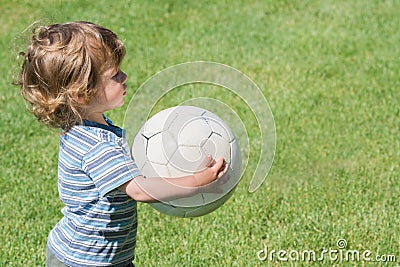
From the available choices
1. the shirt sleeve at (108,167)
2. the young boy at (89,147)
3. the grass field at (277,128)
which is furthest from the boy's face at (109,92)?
the grass field at (277,128)

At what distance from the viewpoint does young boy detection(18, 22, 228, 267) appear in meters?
2.92

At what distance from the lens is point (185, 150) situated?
123 inches

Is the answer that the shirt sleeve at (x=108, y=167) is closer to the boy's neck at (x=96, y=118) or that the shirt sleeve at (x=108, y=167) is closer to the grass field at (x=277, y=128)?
the boy's neck at (x=96, y=118)

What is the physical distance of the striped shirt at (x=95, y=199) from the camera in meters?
2.90

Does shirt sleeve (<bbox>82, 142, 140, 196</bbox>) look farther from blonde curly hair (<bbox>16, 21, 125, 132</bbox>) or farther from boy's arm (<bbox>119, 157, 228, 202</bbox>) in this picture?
blonde curly hair (<bbox>16, 21, 125, 132</bbox>)

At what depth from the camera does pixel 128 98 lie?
21.4 feet

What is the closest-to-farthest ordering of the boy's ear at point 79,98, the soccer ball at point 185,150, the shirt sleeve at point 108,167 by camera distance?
the shirt sleeve at point 108,167 < the boy's ear at point 79,98 < the soccer ball at point 185,150

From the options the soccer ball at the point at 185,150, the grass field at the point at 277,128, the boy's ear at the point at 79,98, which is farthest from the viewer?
the grass field at the point at 277,128

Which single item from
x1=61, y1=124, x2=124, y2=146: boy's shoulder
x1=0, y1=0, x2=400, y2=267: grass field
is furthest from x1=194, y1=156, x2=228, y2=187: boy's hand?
x1=0, y1=0, x2=400, y2=267: grass field

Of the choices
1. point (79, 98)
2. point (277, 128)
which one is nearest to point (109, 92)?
point (79, 98)

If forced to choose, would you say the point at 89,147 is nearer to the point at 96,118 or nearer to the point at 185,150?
the point at 96,118

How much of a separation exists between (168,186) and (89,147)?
0.37 meters

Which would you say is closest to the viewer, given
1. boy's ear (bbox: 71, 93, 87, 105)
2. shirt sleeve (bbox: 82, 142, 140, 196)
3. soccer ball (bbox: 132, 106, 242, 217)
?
shirt sleeve (bbox: 82, 142, 140, 196)

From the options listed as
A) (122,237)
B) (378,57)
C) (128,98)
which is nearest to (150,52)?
(128,98)
